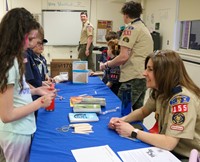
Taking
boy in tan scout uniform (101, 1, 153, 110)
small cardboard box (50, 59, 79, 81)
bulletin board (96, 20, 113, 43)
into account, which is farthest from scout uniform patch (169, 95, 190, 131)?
bulletin board (96, 20, 113, 43)

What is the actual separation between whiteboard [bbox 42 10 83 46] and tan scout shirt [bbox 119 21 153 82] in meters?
4.32

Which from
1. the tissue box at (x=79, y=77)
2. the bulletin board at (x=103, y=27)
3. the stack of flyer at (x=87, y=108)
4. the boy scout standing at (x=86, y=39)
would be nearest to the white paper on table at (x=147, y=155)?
the stack of flyer at (x=87, y=108)

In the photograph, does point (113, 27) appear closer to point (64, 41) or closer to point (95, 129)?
point (64, 41)

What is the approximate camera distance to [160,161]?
1.13 meters

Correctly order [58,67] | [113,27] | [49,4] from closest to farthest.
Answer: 1. [58,67]
2. [49,4]
3. [113,27]


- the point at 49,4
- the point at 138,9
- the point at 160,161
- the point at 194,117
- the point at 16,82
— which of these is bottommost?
the point at 160,161

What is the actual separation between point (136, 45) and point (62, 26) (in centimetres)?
450

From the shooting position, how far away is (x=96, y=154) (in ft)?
3.84

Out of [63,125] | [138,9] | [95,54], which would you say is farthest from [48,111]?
[95,54]

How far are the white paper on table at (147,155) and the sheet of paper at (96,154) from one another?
1.9 inches

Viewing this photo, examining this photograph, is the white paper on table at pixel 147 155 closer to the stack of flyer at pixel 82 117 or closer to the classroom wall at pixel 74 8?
the stack of flyer at pixel 82 117

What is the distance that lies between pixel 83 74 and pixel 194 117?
1686 millimetres

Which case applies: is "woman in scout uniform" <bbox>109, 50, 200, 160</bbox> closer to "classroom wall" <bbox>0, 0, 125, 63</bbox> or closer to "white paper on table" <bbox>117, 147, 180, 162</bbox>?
"white paper on table" <bbox>117, 147, 180, 162</bbox>

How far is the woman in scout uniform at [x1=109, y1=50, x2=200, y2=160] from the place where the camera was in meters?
1.26
